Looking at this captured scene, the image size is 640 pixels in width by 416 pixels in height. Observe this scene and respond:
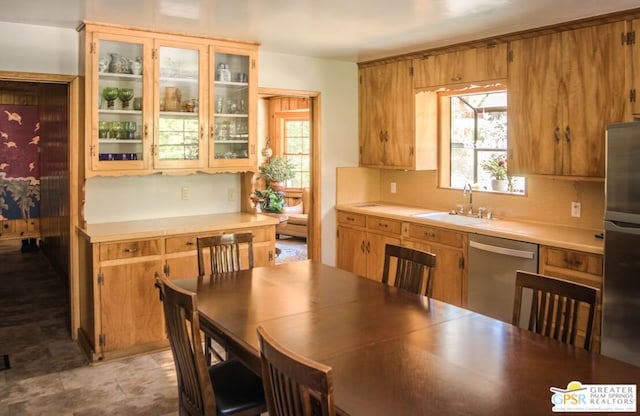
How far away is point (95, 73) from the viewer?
4023 millimetres

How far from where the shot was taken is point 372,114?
18.6ft

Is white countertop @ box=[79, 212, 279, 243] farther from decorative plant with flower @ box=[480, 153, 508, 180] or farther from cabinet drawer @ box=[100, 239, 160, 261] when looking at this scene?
decorative plant with flower @ box=[480, 153, 508, 180]

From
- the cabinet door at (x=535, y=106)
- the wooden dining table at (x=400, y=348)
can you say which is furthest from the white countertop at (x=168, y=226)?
the cabinet door at (x=535, y=106)

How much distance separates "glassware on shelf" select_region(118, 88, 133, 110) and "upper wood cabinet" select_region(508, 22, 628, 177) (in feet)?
9.72

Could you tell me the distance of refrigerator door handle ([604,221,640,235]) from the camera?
3109 millimetres

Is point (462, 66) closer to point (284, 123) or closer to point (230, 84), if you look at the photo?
point (230, 84)

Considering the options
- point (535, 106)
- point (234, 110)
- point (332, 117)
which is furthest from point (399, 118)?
point (234, 110)

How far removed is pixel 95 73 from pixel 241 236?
5.60 ft

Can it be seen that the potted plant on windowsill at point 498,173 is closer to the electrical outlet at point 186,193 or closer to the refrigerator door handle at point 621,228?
the refrigerator door handle at point 621,228

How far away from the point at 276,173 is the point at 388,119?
15.0 ft

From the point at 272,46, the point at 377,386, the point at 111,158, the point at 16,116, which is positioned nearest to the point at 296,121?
the point at 16,116

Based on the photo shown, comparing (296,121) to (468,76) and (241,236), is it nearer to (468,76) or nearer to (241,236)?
(468,76)

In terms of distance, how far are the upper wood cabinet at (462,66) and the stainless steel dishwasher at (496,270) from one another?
4.45 feet

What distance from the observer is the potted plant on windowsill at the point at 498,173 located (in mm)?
4812
